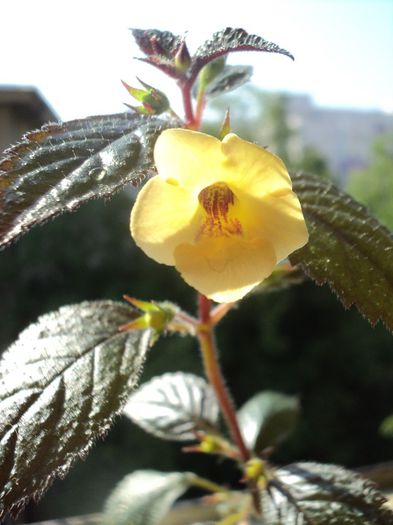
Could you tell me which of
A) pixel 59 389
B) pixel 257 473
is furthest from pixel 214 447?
pixel 59 389

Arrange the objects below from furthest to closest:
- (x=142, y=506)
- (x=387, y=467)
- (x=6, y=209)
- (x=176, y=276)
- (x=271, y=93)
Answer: (x=271, y=93)
(x=176, y=276)
(x=387, y=467)
(x=142, y=506)
(x=6, y=209)

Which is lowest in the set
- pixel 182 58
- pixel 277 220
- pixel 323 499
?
pixel 323 499

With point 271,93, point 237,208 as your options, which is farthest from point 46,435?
point 271,93

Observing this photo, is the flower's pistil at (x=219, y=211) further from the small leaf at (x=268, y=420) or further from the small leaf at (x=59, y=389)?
the small leaf at (x=268, y=420)

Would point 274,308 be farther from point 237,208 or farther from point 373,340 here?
point 237,208

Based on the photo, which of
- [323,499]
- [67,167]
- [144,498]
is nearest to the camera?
[67,167]

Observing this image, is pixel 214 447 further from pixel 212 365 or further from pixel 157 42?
pixel 157 42

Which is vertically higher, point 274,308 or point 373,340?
point 274,308

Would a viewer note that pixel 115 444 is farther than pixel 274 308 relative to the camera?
No
